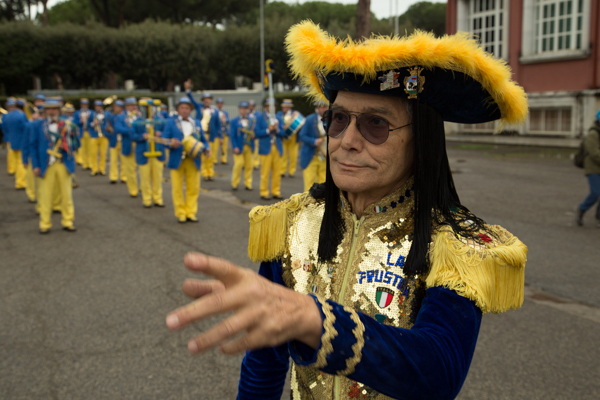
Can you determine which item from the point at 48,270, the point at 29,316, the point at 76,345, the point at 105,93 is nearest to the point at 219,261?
the point at 76,345

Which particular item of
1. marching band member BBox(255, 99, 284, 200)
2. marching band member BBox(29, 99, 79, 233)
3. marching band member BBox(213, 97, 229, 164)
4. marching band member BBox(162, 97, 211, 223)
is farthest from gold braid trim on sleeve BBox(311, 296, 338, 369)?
marching band member BBox(213, 97, 229, 164)

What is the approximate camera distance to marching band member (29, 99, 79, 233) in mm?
8375

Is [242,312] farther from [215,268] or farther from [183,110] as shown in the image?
[183,110]

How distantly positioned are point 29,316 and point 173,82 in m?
40.2

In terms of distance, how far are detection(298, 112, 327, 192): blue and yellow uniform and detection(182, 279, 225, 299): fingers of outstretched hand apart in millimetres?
8791

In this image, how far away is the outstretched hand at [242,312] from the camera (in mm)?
909

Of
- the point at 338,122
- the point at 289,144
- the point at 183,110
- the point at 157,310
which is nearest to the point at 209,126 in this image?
the point at 289,144

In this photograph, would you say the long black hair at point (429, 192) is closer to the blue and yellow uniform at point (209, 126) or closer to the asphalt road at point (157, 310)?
the asphalt road at point (157, 310)

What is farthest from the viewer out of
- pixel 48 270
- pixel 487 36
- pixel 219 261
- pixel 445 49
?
pixel 487 36

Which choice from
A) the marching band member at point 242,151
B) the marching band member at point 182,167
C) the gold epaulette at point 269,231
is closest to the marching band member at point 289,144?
the marching band member at point 242,151

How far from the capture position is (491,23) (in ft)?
79.8

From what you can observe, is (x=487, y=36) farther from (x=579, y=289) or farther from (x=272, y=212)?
(x=272, y=212)

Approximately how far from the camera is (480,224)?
1.55 m

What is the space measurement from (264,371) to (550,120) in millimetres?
23482
